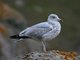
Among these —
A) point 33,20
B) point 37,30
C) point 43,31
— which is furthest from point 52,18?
point 33,20

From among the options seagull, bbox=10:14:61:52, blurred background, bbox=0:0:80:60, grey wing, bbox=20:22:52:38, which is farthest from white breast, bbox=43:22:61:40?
blurred background, bbox=0:0:80:60

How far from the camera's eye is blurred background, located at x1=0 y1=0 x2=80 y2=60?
2796 centimetres

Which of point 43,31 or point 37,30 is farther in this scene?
point 43,31

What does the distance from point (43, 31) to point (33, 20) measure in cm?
2292

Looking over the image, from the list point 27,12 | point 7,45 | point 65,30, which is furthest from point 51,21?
point 27,12

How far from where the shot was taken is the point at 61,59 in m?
16.5

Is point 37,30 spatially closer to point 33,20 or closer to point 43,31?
point 43,31

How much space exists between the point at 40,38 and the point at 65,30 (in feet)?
73.4

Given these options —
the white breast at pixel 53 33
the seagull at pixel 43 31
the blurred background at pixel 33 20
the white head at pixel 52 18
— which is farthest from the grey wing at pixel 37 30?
the blurred background at pixel 33 20

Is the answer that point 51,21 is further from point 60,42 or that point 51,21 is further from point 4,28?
point 60,42

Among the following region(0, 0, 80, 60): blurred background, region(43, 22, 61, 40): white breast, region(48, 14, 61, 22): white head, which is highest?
region(0, 0, 80, 60): blurred background

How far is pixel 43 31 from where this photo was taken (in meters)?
17.3

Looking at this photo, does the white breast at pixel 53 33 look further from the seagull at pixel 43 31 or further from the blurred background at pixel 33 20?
the blurred background at pixel 33 20

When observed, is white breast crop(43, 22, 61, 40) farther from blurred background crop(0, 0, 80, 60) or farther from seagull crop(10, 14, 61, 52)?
blurred background crop(0, 0, 80, 60)
